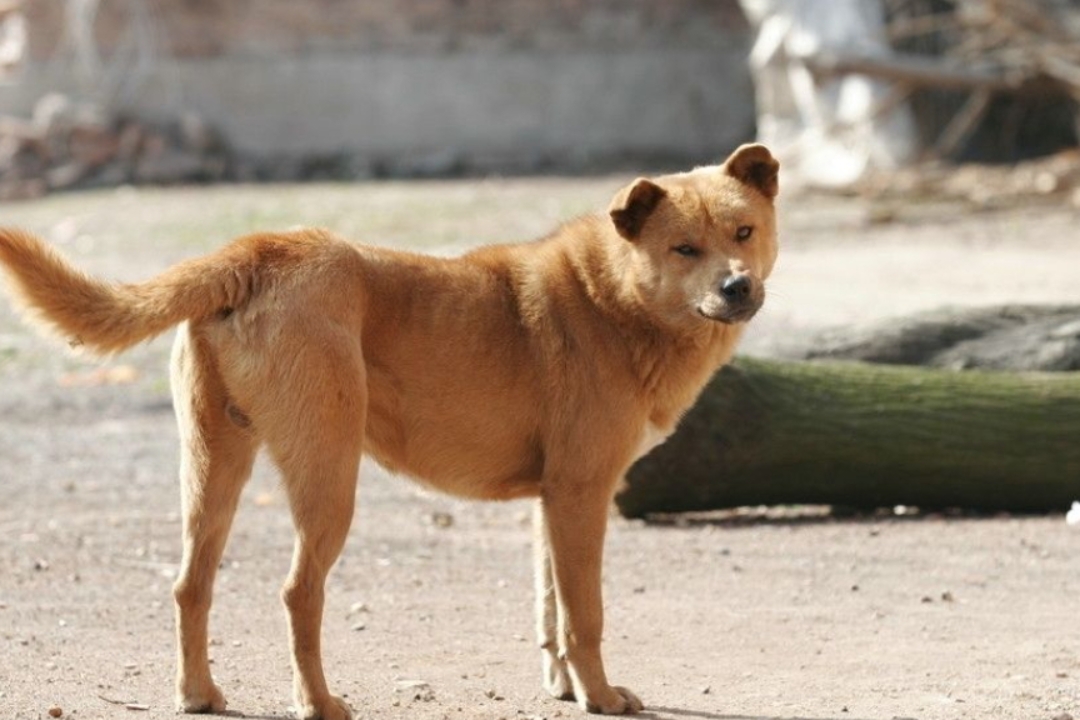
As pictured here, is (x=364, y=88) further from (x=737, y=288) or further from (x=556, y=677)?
(x=737, y=288)

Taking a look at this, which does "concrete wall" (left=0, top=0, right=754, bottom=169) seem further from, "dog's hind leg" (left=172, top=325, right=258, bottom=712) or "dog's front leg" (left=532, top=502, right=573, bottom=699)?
"dog's hind leg" (left=172, top=325, right=258, bottom=712)

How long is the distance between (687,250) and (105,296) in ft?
5.64

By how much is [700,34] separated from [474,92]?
3.00 meters

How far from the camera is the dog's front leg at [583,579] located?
555cm

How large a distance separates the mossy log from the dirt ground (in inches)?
5.9

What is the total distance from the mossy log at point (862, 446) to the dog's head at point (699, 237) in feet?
7.29

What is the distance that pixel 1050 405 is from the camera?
318 inches

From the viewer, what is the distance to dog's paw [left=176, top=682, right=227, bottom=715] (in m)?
5.47

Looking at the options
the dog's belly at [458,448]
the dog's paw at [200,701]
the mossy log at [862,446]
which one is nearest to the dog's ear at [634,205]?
the dog's belly at [458,448]

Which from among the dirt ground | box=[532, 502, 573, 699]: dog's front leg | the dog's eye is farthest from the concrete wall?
the dog's eye

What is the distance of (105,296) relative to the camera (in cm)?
528

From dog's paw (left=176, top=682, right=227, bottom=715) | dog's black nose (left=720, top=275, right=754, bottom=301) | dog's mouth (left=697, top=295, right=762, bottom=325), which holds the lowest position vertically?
dog's paw (left=176, top=682, right=227, bottom=715)

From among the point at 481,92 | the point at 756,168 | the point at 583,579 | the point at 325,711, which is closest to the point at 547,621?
the point at 583,579

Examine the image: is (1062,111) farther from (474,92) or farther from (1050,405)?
(1050,405)
